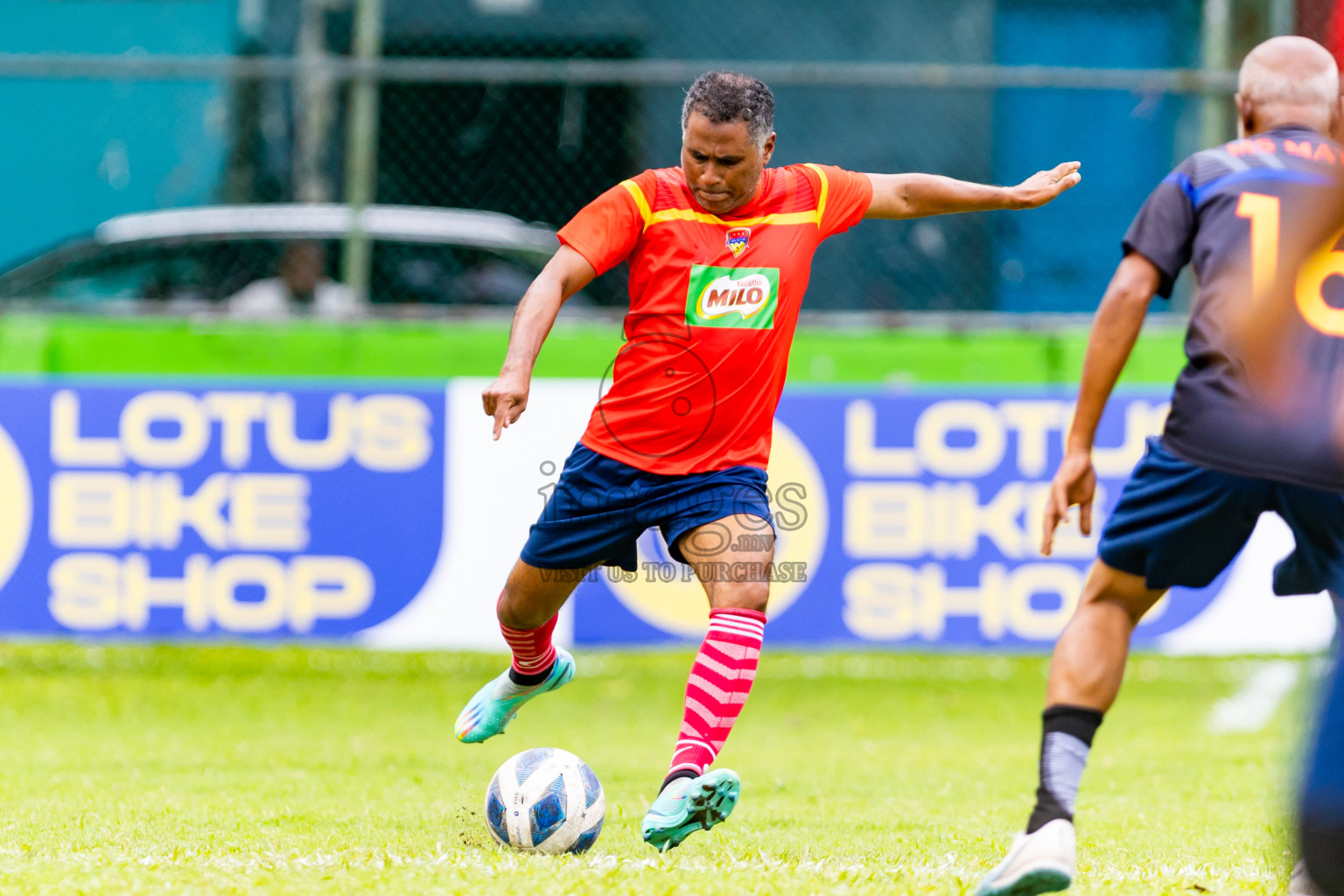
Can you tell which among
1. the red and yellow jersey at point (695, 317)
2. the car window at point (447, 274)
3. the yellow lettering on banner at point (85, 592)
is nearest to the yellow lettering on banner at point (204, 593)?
the yellow lettering on banner at point (85, 592)

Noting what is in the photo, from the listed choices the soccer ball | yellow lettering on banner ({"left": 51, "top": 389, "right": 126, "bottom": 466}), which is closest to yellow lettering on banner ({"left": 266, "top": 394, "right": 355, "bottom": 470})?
yellow lettering on banner ({"left": 51, "top": 389, "right": 126, "bottom": 466})

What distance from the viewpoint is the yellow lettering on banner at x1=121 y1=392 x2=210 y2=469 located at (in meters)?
8.12

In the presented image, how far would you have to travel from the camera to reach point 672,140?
10.5m

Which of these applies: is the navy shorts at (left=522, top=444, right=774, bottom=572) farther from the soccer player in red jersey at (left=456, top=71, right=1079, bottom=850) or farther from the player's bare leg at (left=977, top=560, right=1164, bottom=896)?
the player's bare leg at (left=977, top=560, right=1164, bottom=896)

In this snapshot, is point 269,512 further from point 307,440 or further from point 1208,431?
point 1208,431

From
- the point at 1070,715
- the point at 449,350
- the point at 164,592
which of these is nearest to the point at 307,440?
Answer: the point at 449,350

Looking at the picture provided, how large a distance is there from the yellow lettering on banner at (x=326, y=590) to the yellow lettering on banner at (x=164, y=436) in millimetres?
803

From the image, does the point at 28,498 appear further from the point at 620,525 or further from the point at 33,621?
the point at 620,525

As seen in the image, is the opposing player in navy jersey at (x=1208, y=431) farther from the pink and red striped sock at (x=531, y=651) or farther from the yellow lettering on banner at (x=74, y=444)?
the yellow lettering on banner at (x=74, y=444)

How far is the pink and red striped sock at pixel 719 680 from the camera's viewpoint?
4.34 m

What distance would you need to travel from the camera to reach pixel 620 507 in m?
4.77

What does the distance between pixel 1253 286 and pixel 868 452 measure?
15.6 feet

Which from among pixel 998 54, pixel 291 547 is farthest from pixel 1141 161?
pixel 291 547

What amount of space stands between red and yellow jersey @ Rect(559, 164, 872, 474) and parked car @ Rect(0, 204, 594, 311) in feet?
14.1
